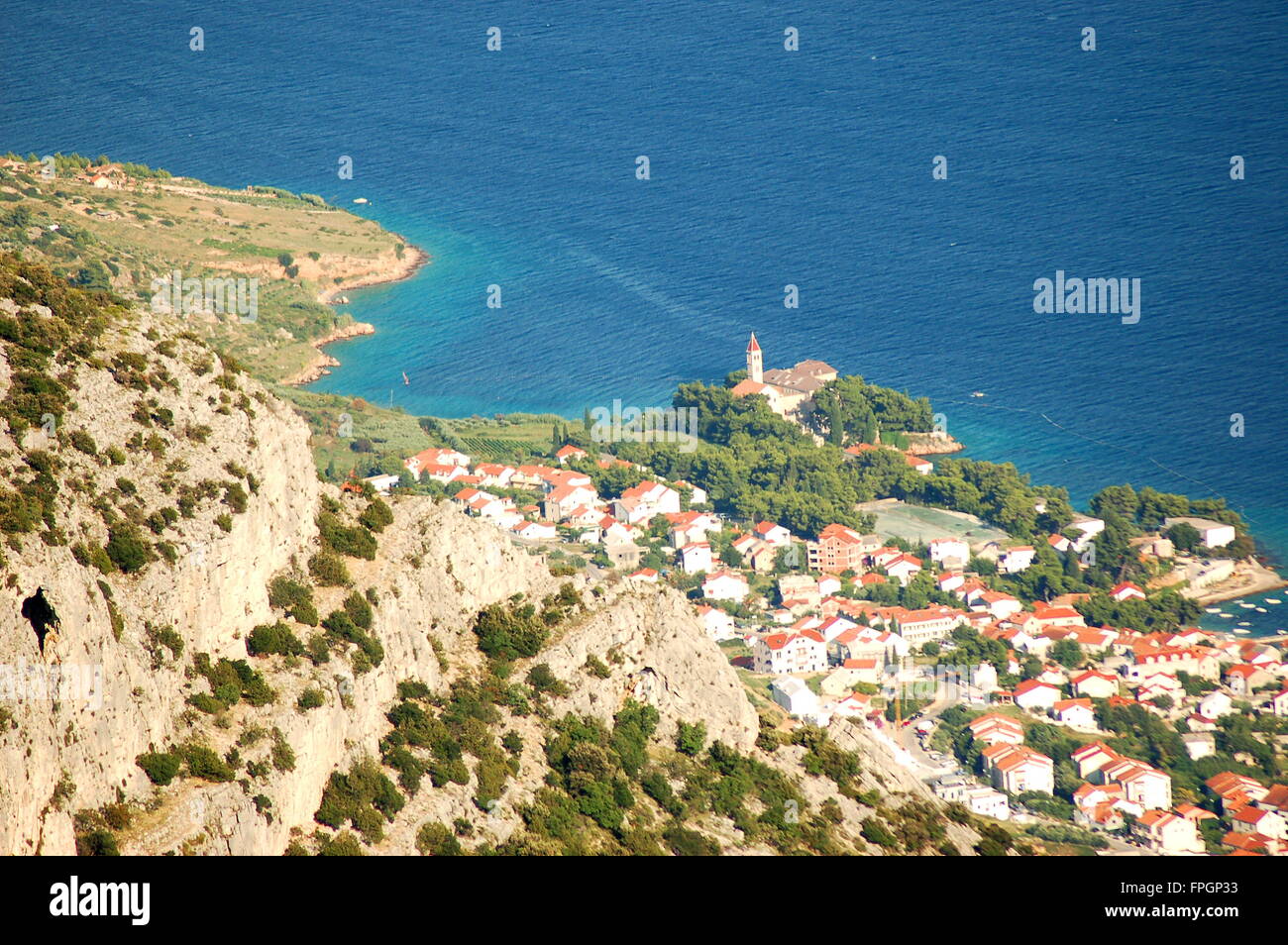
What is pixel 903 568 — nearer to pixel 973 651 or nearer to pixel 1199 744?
pixel 973 651

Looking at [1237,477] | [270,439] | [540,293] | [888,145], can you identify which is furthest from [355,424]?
[888,145]

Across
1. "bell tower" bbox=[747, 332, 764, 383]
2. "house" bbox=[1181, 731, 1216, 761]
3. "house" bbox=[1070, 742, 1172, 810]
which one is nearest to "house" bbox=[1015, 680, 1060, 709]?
"house" bbox=[1070, 742, 1172, 810]

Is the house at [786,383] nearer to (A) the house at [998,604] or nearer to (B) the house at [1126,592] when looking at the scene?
(A) the house at [998,604]

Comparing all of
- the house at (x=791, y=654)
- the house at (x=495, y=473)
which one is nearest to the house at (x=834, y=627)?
the house at (x=791, y=654)

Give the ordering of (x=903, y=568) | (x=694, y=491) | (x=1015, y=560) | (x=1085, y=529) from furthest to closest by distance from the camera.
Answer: (x=694, y=491)
(x=1085, y=529)
(x=1015, y=560)
(x=903, y=568)

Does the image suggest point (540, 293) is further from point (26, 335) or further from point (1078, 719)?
point (26, 335)

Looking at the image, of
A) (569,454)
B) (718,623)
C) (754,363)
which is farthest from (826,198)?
(718,623)
